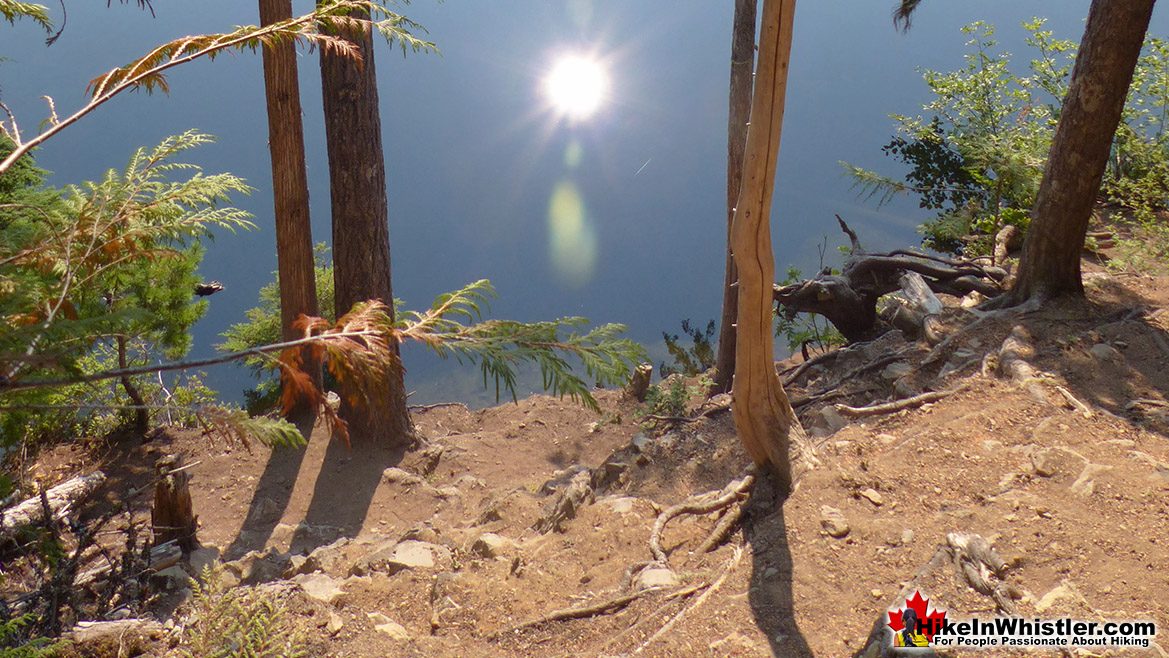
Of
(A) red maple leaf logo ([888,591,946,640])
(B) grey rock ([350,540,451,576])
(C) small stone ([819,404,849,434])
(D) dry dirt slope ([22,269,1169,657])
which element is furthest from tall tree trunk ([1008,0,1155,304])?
(B) grey rock ([350,540,451,576])

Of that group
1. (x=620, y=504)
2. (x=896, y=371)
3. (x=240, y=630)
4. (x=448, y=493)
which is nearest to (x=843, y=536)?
(x=620, y=504)

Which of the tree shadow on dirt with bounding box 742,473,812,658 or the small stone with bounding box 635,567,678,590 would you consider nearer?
the tree shadow on dirt with bounding box 742,473,812,658

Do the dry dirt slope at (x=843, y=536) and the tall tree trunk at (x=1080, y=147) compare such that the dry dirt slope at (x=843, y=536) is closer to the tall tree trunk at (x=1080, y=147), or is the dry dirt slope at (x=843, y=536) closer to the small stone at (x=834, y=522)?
the small stone at (x=834, y=522)

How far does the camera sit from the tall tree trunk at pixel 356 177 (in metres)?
7.49

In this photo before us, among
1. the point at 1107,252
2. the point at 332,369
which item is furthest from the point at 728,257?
the point at 332,369

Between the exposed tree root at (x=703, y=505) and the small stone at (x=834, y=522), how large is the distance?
551 mm

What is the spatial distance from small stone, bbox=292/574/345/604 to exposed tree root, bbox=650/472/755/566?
65.3 inches

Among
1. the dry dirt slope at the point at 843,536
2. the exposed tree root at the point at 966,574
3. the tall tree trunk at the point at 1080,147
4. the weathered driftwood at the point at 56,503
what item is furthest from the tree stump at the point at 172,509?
the tall tree trunk at the point at 1080,147

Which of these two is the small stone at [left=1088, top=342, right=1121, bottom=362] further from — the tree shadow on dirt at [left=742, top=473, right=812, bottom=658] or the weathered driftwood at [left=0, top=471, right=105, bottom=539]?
the weathered driftwood at [left=0, top=471, right=105, bottom=539]

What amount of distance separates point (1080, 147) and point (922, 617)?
4779mm

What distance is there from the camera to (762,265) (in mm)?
4039

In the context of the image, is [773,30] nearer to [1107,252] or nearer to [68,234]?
[68,234]

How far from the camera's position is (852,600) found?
11.5 ft

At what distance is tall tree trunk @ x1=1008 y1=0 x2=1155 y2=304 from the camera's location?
6062mm
